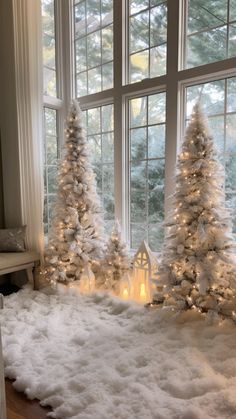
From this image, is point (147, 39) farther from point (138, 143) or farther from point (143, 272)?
point (143, 272)

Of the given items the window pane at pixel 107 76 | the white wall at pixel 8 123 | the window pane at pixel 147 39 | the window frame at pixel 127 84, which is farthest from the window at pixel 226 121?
the white wall at pixel 8 123

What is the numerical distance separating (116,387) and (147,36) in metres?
3.37

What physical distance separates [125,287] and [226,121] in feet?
6.35

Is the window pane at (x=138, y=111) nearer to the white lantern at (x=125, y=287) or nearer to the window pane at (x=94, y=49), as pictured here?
the window pane at (x=94, y=49)

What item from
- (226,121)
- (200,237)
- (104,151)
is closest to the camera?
(200,237)

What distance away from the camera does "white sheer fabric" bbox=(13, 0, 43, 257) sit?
11.2 feet

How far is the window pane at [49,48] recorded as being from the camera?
3.98 m

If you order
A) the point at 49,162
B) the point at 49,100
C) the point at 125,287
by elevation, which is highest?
the point at 49,100

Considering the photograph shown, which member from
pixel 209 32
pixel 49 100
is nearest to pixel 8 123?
pixel 49 100

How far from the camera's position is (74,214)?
3264mm

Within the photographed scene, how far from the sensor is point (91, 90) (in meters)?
3.89

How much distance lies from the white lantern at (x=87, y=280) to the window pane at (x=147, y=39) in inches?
88.4

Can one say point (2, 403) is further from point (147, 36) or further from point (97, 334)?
point (147, 36)

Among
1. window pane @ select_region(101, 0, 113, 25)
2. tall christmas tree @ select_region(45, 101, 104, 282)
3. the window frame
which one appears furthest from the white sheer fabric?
window pane @ select_region(101, 0, 113, 25)
